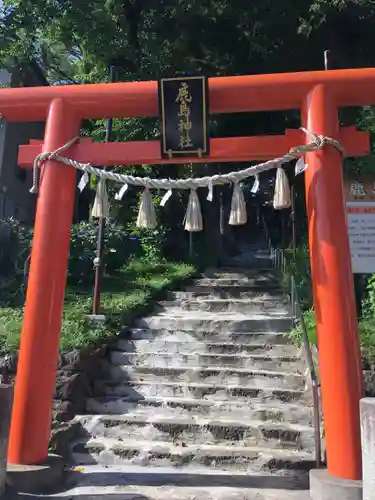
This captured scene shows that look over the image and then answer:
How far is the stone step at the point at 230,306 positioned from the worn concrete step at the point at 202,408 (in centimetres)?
272

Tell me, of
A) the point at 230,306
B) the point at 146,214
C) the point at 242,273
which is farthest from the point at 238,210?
the point at 242,273

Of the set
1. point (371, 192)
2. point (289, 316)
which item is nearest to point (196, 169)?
point (289, 316)

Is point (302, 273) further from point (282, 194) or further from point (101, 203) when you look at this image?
point (101, 203)

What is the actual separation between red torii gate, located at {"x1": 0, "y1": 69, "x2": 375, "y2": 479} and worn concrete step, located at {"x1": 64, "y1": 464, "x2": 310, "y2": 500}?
561mm

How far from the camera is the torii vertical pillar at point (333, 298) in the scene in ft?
15.6

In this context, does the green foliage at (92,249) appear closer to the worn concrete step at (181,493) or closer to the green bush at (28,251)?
the green bush at (28,251)

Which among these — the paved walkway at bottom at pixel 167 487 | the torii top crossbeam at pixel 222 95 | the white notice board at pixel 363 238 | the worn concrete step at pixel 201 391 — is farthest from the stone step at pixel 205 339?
the torii top crossbeam at pixel 222 95

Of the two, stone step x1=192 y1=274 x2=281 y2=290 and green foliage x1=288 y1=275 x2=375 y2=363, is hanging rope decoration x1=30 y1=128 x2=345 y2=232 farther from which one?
stone step x1=192 y1=274 x2=281 y2=290

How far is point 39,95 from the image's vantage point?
587cm

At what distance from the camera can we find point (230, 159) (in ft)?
18.9

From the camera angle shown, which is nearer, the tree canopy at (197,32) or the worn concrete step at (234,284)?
the worn concrete step at (234,284)

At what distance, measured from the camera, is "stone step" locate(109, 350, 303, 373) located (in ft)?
24.3

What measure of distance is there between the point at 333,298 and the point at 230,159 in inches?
77.5

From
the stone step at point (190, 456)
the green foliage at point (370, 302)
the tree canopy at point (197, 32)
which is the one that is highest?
the tree canopy at point (197, 32)
